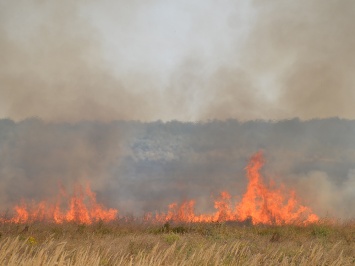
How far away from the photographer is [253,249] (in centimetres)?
1689

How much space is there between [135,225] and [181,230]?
9.07ft

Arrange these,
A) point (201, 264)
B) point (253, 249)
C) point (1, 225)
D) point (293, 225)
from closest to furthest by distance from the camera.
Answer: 1. point (201, 264)
2. point (253, 249)
3. point (1, 225)
4. point (293, 225)

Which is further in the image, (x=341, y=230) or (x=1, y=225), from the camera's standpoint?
(x=341, y=230)

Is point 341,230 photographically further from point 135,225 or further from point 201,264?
point 201,264

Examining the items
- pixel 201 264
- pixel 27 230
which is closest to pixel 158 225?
pixel 27 230

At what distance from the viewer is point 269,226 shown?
101 ft

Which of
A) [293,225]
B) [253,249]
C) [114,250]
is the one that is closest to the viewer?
[114,250]

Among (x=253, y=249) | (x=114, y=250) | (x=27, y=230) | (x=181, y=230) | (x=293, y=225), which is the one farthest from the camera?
(x=293, y=225)

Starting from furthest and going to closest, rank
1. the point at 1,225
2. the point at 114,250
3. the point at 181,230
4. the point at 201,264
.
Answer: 1. the point at 181,230
2. the point at 1,225
3. the point at 114,250
4. the point at 201,264

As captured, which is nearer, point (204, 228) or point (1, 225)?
point (1, 225)

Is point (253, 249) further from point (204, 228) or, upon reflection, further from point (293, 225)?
point (293, 225)

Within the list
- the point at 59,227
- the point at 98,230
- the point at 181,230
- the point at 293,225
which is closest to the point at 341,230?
the point at 293,225

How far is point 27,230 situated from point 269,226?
612 inches

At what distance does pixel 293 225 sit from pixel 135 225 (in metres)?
10.5
